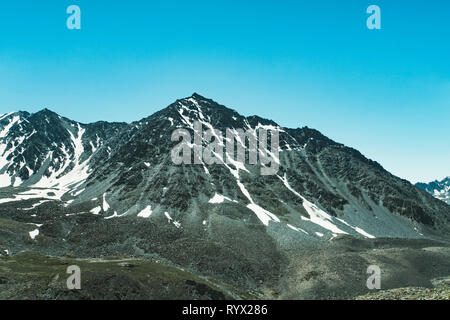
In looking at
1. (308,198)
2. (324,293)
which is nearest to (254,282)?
(324,293)

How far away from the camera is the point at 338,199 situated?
647 feet

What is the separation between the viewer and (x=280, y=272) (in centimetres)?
10088

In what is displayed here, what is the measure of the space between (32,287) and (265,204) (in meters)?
128

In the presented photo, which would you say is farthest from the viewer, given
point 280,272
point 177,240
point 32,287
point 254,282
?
point 177,240

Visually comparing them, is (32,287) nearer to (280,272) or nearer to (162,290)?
(162,290)

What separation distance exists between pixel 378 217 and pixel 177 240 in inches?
5027

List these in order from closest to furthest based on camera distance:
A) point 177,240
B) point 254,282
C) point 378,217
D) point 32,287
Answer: point 32,287 → point 254,282 → point 177,240 → point 378,217

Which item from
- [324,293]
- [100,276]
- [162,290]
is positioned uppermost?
[100,276]

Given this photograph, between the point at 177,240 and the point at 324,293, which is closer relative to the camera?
the point at 324,293

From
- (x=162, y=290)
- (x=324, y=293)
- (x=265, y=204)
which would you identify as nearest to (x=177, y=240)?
(x=162, y=290)

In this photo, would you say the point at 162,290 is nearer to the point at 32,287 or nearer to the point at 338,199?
the point at 32,287

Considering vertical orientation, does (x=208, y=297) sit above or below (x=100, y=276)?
below

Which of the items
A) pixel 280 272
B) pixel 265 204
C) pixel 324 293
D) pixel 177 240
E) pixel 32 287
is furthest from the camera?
pixel 265 204

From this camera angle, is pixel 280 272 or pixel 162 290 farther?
pixel 280 272
